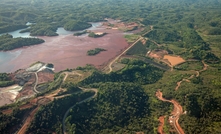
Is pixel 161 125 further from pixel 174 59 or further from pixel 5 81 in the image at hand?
pixel 5 81

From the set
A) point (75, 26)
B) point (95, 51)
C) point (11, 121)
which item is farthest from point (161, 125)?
point (75, 26)

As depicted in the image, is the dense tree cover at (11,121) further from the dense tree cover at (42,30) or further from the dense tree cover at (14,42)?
the dense tree cover at (42,30)

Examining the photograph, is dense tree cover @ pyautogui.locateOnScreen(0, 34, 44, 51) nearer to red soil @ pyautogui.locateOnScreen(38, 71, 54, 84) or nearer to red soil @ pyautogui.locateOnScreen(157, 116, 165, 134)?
red soil @ pyautogui.locateOnScreen(38, 71, 54, 84)

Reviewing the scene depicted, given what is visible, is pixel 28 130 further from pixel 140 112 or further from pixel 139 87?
pixel 139 87

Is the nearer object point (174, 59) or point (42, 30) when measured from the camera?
point (174, 59)

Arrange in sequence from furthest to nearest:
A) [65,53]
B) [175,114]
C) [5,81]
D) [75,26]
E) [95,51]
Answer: [75,26] < [65,53] < [95,51] < [5,81] < [175,114]

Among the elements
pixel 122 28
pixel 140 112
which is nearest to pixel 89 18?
pixel 122 28

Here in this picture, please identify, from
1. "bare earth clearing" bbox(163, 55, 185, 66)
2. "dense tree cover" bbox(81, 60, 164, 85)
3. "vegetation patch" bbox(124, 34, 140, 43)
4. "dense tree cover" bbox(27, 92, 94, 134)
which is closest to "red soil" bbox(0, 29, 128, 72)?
"vegetation patch" bbox(124, 34, 140, 43)
